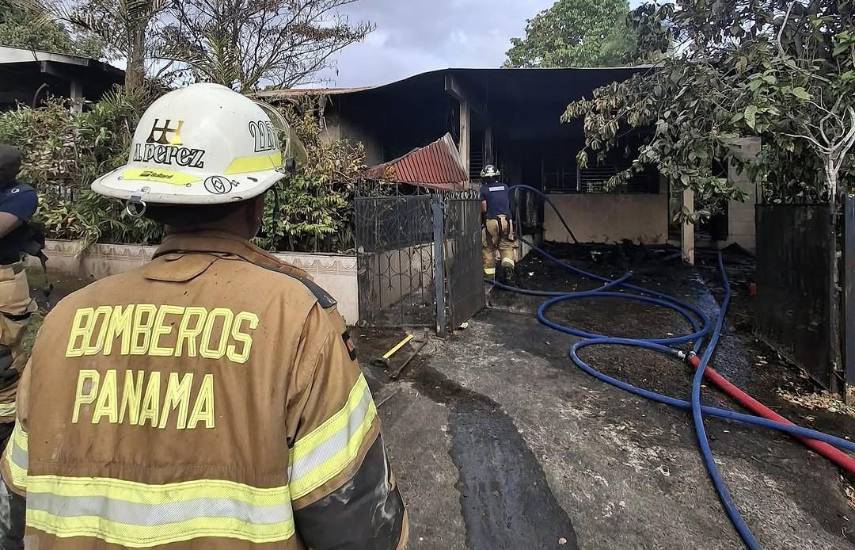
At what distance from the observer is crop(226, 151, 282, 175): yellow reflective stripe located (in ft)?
3.38

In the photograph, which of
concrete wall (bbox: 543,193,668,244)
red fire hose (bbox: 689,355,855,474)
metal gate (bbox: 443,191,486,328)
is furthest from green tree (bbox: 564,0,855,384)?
concrete wall (bbox: 543,193,668,244)

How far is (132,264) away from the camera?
21.0 ft

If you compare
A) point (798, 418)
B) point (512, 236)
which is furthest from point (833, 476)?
point (512, 236)

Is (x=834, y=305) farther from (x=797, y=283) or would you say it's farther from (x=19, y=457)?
(x=19, y=457)

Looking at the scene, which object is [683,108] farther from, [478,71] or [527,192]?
[527,192]

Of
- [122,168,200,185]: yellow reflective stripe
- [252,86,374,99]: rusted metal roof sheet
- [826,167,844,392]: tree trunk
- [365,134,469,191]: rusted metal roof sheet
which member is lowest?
[826,167,844,392]: tree trunk

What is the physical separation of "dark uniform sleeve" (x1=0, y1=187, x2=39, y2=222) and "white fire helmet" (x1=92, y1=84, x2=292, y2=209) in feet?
6.67

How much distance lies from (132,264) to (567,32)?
81.5ft

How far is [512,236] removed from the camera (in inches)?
307

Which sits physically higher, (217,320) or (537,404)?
(217,320)

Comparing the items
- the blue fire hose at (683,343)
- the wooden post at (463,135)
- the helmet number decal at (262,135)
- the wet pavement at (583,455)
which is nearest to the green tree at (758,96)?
the blue fire hose at (683,343)

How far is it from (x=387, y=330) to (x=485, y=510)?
309cm

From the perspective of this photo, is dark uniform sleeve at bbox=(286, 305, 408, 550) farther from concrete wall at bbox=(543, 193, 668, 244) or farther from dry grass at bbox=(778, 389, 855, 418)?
concrete wall at bbox=(543, 193, 668, 244)

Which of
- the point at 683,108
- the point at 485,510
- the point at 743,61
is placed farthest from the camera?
the point at 683,108
